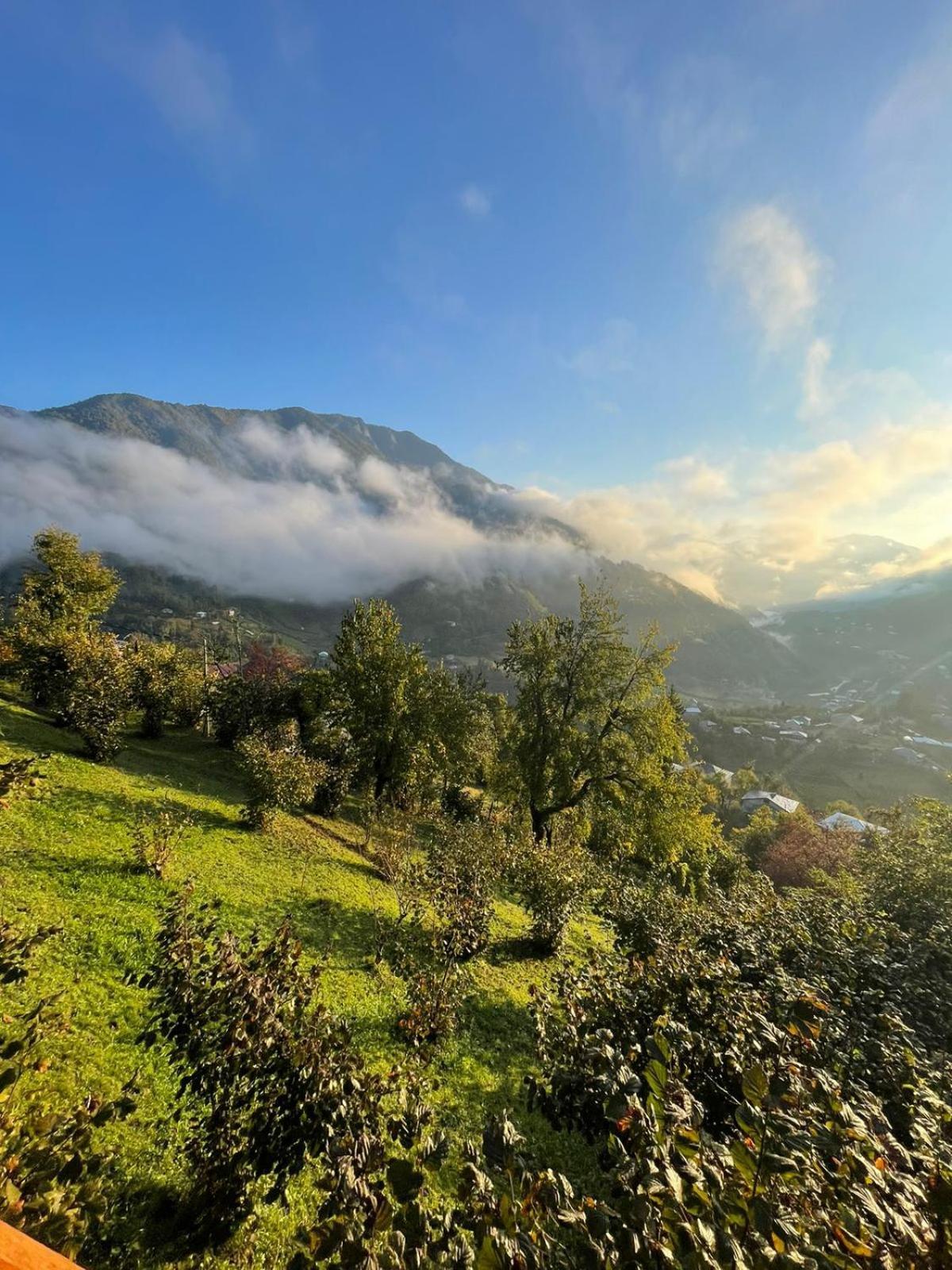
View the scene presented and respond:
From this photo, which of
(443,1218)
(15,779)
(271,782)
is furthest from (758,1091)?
(271,782)

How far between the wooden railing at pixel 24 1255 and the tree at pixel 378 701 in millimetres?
25258

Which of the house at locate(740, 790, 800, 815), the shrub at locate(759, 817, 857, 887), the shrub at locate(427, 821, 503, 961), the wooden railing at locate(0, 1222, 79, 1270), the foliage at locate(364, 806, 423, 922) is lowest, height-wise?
the house at locate(740, 790, 800, 815)

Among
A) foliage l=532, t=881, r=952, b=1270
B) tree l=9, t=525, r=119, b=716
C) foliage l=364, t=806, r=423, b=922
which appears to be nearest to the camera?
foliage l=532, t=881, r=952, b=1270

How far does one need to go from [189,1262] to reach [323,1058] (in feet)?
10.9

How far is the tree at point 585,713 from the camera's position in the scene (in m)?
23.2

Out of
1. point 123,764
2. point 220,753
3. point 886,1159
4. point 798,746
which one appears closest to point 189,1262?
point 886,1159

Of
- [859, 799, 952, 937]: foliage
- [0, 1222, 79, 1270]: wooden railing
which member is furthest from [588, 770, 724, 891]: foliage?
[0, 1222, 79, 1270]: wooden railing

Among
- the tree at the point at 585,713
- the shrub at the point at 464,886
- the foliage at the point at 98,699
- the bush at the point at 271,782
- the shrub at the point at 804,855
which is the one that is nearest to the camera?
the shrub at the point at 464,886

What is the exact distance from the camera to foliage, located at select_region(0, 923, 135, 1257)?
288cm

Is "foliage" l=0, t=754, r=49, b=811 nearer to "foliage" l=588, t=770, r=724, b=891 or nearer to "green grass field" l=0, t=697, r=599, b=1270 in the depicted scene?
"green grass field" l=0, t=697, r=599, b=1270

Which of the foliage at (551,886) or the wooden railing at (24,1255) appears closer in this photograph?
the wooden railing at (24,1255)

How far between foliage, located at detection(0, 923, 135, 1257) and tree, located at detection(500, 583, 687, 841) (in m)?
20.8

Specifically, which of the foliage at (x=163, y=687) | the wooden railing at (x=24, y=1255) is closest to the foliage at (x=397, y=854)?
the wooden railing at (x=24, y=1255)

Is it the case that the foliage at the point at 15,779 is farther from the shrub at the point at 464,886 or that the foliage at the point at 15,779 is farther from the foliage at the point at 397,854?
the foliage at the point at 397,854
